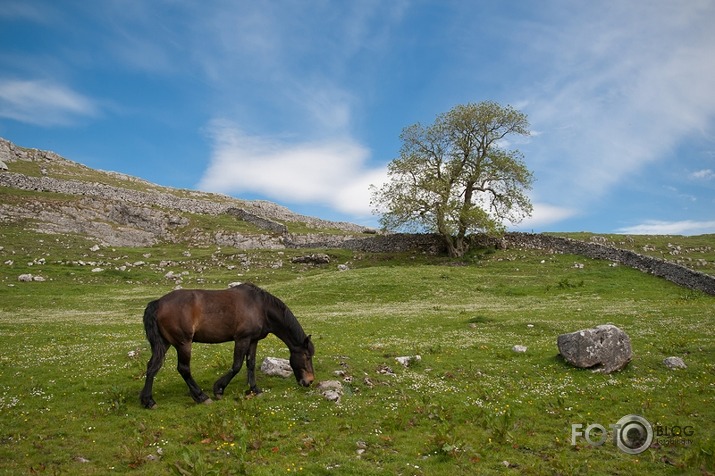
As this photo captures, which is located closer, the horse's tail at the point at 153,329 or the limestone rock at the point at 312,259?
the horse's tail at the point at 153,329

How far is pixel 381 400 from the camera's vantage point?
42.3ft

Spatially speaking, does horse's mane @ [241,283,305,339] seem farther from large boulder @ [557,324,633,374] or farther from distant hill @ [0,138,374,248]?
distant hill @ [0,138,374,248]

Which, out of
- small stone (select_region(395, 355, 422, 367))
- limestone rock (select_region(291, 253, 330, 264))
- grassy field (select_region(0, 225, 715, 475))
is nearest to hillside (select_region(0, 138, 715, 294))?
limestone rock (select_region(291, 253, 330, 264))

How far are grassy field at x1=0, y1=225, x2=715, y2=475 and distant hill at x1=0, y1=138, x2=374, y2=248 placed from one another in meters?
36.7

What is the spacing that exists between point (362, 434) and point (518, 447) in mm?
3663

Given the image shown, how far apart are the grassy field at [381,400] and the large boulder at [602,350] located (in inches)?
23.4

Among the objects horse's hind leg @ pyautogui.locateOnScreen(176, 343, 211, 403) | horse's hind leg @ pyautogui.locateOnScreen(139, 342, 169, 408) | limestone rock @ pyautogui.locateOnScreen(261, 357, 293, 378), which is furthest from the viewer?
limestone rock @ pyautogui.locateOnScreen(261, 357, 293, 378)

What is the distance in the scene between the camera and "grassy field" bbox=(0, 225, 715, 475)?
30.9 ft

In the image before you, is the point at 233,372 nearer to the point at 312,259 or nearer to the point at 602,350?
the point at 602,350

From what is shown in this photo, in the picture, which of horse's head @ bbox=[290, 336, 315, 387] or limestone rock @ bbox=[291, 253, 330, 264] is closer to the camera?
horse's head @ bbox=[290, 336, 315, 387]

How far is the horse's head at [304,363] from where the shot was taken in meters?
13.6

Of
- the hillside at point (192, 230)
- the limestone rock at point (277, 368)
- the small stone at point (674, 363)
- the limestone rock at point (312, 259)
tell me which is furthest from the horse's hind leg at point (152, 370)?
the hillside at point (192, 230)

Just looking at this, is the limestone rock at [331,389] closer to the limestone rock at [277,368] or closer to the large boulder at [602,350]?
the limestone rock at [277,368]

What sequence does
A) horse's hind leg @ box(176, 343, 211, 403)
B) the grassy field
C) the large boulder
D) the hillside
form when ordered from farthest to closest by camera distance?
the hillside
the large boulder
horse's hind leg @ box(176, 343, 211, 403)
the grassy field
